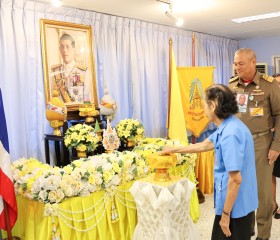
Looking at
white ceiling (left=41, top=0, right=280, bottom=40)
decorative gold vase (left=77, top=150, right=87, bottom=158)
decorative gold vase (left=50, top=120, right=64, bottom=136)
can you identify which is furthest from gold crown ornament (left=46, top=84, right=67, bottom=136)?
white ceiling (left=41, top=0, right=280, bottom=40)

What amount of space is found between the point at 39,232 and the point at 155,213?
81 centimetres

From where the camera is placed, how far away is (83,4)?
11.1ft

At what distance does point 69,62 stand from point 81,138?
0.96 meters

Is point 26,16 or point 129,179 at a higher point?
point 26,16

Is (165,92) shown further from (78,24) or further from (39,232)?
(39,232)

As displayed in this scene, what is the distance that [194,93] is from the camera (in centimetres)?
442

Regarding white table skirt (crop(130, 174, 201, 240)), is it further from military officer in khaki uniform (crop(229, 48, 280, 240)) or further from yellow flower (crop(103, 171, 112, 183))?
military officer in khaki uniform (crop(229, 48, 280, 240))

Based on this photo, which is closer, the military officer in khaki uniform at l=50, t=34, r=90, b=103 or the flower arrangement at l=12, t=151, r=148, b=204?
the flower arrangement at l=12, t=151, r=148, b=204

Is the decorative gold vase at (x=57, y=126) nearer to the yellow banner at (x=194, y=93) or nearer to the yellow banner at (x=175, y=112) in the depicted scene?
the yellow banner at (x=175, y=112)

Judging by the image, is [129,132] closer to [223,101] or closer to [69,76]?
[69,76]

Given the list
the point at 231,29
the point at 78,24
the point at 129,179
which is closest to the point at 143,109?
the point at 78,24

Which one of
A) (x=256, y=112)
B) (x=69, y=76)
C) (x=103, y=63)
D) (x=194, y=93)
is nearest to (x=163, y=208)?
(x=256, y=112)

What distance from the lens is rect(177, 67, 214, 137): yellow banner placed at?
14.3ft

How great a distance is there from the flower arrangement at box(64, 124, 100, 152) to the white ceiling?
1.24 meters
